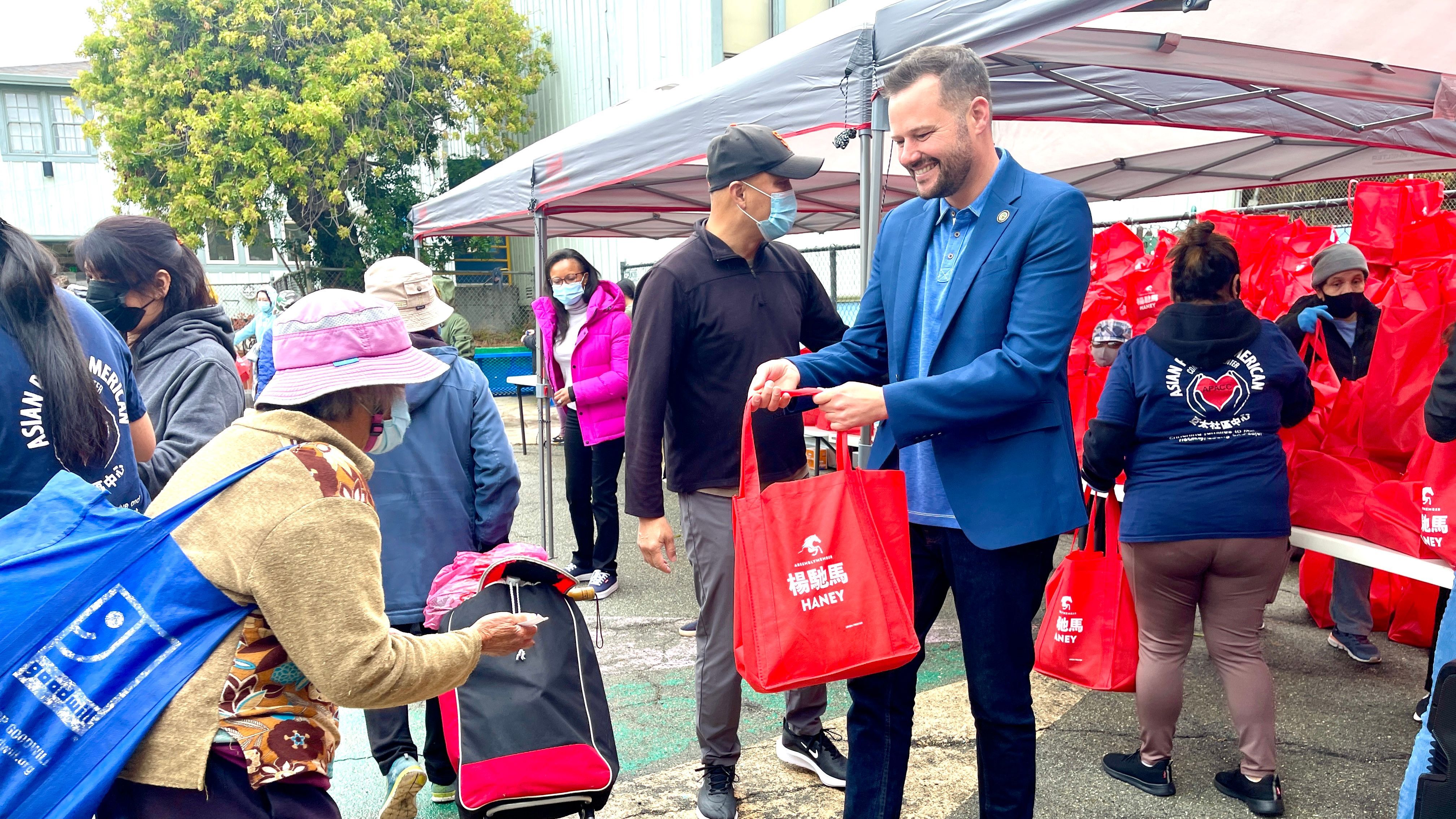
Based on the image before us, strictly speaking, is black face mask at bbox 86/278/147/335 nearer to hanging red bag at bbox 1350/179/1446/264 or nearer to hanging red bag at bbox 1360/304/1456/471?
hanging red bag at bbox 1360/304/1456/471

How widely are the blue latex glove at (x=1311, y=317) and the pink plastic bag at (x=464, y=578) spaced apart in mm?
3540

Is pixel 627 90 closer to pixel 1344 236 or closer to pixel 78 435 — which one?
pixel 1344 236

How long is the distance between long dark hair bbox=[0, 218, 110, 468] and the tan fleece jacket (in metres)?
0.80

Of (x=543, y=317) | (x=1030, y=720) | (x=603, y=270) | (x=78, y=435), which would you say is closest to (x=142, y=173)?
(x=603, y=270)

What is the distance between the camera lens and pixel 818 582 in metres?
2.13

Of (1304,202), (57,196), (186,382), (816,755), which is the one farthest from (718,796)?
(57,196)

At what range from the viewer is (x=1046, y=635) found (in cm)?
353

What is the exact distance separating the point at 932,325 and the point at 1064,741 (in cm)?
207

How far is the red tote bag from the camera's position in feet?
6.96

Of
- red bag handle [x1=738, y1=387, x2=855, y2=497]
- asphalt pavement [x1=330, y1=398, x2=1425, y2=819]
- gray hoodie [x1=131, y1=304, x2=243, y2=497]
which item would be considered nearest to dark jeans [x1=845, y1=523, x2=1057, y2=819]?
red bag handle [x1=738, y1=387, x2=855, y2=497]

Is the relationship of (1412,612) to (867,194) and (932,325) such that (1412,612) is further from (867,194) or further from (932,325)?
(932,325)

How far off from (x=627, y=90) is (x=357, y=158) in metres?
6.86

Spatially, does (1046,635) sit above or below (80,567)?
below

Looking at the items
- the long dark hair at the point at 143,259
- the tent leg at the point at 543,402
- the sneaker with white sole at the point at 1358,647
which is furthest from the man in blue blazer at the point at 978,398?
the tent leg at the point at 543,402
